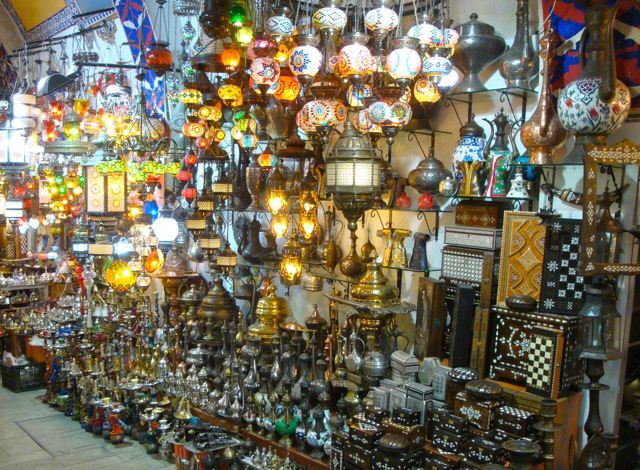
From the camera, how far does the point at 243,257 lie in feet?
17.3

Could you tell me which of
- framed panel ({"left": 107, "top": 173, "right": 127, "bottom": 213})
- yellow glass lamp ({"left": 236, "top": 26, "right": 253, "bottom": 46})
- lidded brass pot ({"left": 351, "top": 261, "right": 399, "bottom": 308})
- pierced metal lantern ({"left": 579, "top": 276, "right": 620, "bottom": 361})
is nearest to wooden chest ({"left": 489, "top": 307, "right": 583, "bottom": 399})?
pierced metal lantern ({"left": 579, "top": 276, "right": 620, "bottom": 361})

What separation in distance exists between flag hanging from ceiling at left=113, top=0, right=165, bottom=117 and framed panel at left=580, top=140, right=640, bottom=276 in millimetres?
4944

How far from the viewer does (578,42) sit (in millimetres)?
3043

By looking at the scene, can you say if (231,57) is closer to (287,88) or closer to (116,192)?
(287,88)

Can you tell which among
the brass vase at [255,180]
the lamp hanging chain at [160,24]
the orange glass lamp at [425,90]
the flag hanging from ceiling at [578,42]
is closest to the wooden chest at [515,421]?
the flag hanging from ceiling at [578,42]

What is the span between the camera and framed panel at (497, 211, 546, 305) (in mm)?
3111

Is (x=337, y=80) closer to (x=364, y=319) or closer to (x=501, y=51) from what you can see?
(x=501, y=51)

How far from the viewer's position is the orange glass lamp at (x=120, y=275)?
215 inches

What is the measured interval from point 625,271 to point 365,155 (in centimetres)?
139

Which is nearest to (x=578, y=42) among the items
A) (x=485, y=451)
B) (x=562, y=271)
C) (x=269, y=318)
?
(x=562, y=271)

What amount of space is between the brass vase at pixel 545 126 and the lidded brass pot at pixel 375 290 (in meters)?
1.15

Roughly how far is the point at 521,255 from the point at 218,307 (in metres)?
2.90

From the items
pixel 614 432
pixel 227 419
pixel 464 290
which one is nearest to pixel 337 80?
pixel 464 290

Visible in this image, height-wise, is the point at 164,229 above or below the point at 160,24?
below
